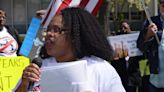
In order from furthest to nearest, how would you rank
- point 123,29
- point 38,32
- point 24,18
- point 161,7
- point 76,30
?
point 24,18 < point 123,29 < point 38,32 < point 161,7 < point 76,30

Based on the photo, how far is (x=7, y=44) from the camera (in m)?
7.11

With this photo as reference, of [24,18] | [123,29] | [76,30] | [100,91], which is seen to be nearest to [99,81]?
[100,91]

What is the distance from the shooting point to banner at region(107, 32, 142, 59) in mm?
7045

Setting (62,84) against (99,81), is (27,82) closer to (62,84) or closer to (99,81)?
(62,84)

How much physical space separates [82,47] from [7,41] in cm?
424

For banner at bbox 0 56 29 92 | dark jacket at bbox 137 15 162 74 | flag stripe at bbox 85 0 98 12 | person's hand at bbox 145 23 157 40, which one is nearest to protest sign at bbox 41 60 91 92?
flag stripe at bbox 85 0 98 12

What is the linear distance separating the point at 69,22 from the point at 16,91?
477 mm

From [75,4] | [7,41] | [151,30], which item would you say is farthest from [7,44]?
[151,30]

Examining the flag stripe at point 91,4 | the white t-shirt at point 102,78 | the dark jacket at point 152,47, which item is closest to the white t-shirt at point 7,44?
the dark jacket at point 152,47

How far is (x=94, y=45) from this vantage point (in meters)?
2.99

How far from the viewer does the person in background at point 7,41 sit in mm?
7111

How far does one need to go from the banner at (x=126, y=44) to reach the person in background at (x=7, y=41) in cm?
123

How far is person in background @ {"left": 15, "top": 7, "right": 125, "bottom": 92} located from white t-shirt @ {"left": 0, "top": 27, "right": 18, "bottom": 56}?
409 centimetres

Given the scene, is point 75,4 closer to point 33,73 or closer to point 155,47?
point 155,47
